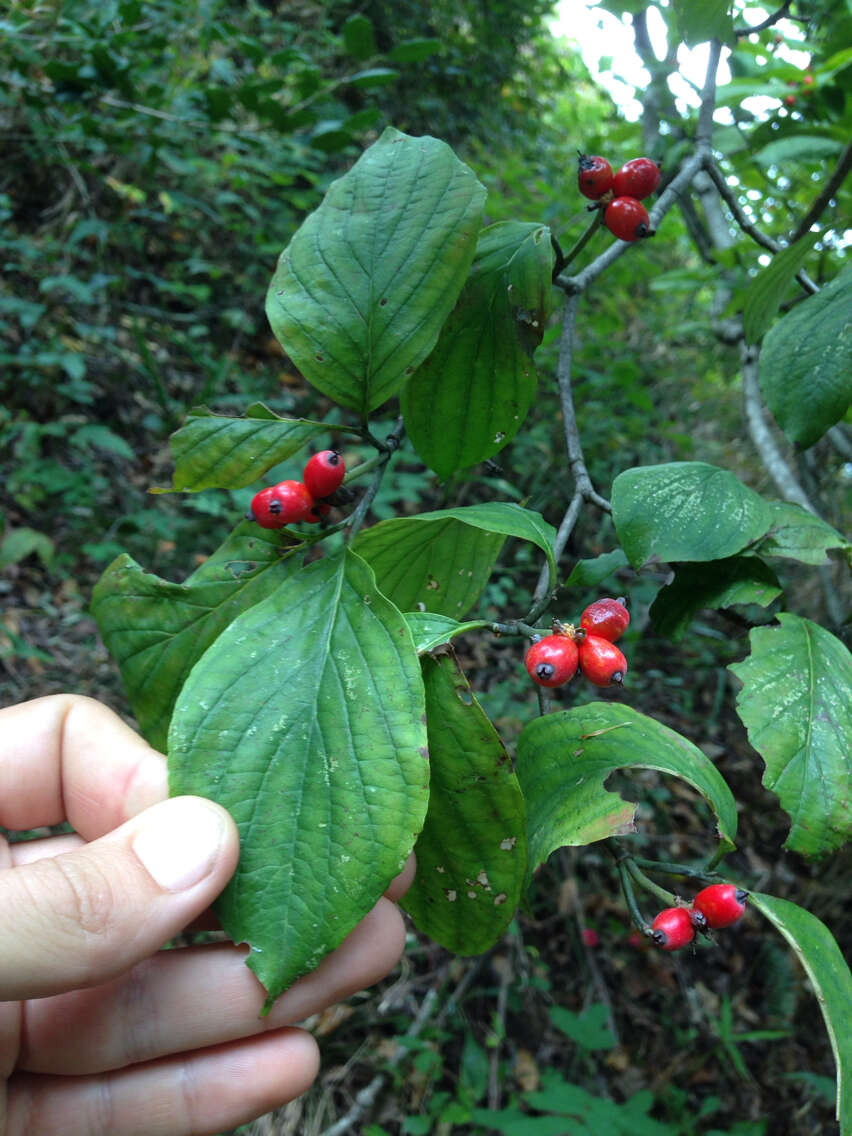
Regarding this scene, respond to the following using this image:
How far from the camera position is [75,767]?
4.63 ft

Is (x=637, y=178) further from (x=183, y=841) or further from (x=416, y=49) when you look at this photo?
(x=416, y=49)

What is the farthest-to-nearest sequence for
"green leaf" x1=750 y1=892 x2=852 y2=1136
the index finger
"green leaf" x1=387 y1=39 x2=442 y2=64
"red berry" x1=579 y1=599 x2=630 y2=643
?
"green leaf" x1=387 y1=39 x2=442 y2=64 < the index finger < "red berry" x1=579 y1=599 x2=630 y2=643 < "green leaf" x1=750 y1=892 x2=852 y2=1136

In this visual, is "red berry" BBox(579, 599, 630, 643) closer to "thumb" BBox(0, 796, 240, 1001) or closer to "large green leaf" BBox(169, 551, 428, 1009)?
"large green leaf" BBox(169, 551, 428, 1009)

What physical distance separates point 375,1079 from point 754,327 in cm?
259

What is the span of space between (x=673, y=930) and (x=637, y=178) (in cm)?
116

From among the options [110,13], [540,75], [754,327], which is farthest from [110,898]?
[540,75]

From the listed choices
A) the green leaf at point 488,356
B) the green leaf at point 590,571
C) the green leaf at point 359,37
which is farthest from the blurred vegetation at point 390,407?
the green leaf at point 590,571

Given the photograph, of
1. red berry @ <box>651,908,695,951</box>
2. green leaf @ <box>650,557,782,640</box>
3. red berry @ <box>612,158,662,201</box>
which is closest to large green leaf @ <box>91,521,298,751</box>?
green leaf @ <box>650,557,782,640</box>

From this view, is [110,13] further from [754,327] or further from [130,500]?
[754,327]

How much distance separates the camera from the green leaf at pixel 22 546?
11.3 feet

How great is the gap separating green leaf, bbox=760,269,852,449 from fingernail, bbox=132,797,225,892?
1.13m

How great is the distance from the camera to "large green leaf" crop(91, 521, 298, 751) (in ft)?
3.78

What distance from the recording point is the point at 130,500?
156 inches

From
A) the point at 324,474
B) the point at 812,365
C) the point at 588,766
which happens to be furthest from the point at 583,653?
the point at 812,365
